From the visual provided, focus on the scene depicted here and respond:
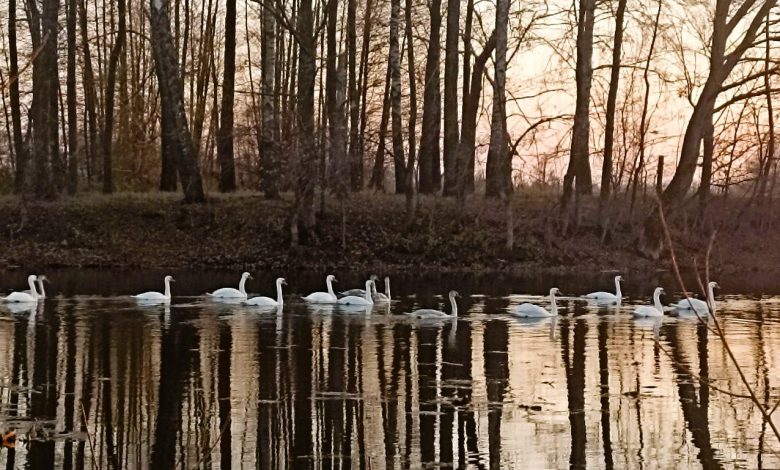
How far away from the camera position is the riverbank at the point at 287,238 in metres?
35.7

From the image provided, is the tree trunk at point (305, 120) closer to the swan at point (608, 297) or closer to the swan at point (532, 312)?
the swan at point (608, 297)

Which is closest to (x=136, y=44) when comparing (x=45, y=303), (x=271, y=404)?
(x=45, y=303)

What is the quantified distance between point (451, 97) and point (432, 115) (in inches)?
36.4

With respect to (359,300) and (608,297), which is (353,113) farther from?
(608,297)

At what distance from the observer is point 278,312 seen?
24219 mm

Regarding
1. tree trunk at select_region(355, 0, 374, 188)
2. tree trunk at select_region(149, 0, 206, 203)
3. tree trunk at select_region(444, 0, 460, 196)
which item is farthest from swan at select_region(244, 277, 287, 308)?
tree trunk at select_region(444, 0, 460, 196)

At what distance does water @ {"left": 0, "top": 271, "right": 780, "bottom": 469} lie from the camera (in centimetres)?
1138

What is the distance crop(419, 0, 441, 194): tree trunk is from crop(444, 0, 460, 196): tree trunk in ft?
1.39

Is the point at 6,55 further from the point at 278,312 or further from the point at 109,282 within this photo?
the point at 278,312

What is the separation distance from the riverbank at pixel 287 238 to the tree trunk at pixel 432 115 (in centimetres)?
255

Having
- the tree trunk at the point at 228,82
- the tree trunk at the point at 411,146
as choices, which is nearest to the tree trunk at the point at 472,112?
the tree trunk at the point at 411,146

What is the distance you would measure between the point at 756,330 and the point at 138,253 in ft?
69.7

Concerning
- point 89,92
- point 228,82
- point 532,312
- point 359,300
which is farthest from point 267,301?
point 89,92

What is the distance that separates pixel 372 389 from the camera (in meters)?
14.9
